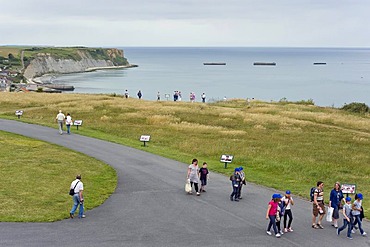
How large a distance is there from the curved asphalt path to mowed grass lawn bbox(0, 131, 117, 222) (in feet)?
2.54

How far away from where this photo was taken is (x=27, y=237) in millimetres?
16266

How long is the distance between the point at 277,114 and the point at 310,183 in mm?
31503

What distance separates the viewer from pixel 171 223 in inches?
719

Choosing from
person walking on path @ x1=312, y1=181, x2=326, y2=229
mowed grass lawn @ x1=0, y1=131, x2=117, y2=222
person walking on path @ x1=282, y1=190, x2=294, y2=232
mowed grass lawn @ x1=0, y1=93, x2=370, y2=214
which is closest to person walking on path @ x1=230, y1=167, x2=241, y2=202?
mowed grass lawn @ x1=0, y1=93, x2=370, y2=214

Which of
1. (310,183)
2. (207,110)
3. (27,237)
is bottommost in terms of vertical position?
(27,237)

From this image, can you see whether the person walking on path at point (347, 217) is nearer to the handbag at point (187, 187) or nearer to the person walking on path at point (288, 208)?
the person walking on path at point (288, 208)

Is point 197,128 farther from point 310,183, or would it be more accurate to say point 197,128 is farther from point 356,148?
point 310,183

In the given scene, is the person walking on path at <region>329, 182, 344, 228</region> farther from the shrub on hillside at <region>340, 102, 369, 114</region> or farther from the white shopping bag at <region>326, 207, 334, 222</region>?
the shrub on hillside at <region>340, 102, 369, 114</region>

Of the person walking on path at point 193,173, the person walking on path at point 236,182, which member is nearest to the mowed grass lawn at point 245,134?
the person walking on path at point 236,182

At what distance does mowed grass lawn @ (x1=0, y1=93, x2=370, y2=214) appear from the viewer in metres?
27.8

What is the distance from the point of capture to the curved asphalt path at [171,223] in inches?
646

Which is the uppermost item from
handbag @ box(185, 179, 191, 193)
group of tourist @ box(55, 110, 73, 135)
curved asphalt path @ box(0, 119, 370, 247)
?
group of tourist @ box(55, 110, 73, 135)

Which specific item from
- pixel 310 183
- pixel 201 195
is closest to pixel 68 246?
pixel 201 195

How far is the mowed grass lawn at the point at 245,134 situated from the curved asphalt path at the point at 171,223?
2.97 meters
